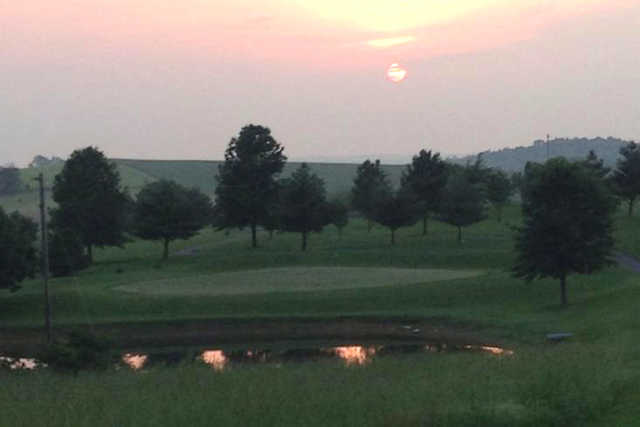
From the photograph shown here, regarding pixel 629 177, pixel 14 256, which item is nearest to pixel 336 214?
pixel 629 177

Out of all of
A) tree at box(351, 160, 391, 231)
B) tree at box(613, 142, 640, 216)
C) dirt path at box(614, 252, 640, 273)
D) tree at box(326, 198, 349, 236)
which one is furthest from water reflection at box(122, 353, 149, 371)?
tree at box(613, 142, 640, 216)

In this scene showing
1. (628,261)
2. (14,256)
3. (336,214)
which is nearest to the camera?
(14,256)

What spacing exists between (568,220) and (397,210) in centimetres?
2784

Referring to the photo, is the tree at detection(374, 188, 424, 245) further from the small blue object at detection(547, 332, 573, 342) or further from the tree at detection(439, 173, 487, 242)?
the small blue object at detection(547, 332, 573, 342)

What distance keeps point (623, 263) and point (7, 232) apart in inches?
1242

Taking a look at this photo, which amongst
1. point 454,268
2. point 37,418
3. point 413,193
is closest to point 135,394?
point 37,418

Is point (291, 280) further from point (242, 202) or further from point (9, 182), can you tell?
point (9, 182)

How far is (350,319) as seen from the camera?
1308 inches

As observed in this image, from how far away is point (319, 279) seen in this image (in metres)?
43.1

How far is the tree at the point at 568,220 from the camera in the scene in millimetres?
33094

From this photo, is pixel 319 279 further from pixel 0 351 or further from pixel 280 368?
pixel 280 368

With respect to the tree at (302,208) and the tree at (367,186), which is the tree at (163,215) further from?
the tree at (367,186)

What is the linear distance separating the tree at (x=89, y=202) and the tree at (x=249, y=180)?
6671mm

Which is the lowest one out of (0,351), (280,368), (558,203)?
(0,351)
